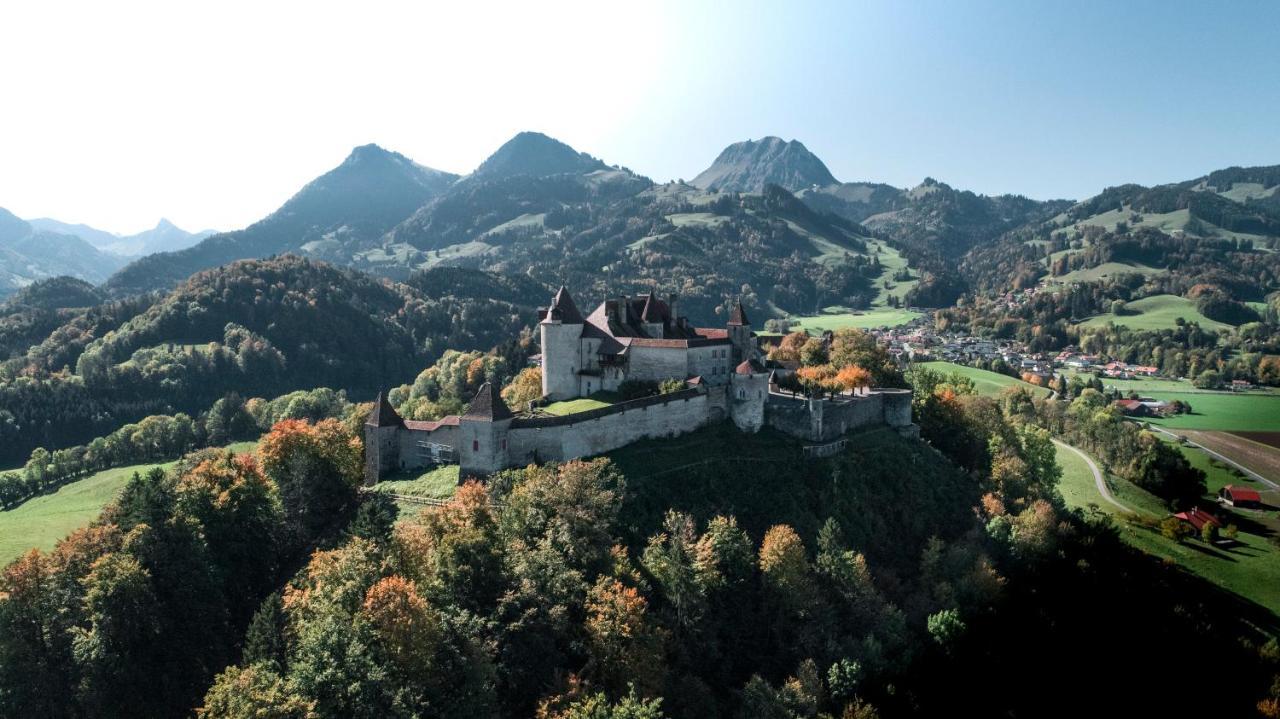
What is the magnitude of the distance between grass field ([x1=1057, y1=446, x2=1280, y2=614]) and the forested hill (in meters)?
85.9

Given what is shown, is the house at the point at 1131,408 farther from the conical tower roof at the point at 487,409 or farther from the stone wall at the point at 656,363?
the conical tower roof at the point at 487,409

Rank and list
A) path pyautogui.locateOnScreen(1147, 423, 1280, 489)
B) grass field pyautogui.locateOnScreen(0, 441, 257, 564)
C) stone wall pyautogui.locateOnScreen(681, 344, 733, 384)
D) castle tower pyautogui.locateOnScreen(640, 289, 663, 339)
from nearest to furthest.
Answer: stone wall pyautogui.locateOnScreen(681, 344, 733, 384), grass field pyautogui.locateOnScreen(0, 441, 257, 564), castle tower pyautogui.locateOnScreen(640, 289, 663, 339), path pyautogui.locateOnScreen(1147, 423, 1280, 489)

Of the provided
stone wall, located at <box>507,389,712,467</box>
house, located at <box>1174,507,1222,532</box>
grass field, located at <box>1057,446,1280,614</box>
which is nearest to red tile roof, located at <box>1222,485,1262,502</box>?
grass field, located at <box>1057,446,1280,614</box>

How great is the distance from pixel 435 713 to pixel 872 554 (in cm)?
3425

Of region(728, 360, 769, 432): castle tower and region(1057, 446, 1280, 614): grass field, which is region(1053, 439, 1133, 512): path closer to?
region(1057, 446, 1280, 614): grass field

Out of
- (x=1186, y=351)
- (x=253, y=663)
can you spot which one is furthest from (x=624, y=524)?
(x=1186, y=351)

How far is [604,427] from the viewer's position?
5434 cm

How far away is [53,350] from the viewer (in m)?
150

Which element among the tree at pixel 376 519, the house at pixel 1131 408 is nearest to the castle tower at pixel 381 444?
the tree at pixel 376 519

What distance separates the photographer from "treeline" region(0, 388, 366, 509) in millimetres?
91250

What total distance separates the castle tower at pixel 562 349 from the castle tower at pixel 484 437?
1136 centimetres

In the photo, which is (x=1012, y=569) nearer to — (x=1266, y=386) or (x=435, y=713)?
(x=435, y=713)

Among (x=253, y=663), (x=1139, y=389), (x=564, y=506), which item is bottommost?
(x=1139, y=389)

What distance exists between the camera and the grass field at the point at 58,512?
6481 cm
